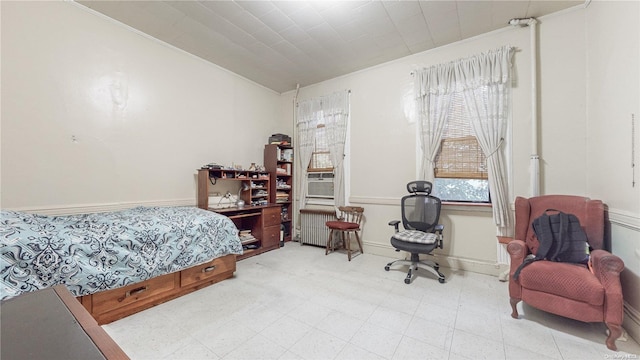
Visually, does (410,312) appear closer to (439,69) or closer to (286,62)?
(439,69)

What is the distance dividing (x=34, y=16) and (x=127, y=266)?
8.50 feet

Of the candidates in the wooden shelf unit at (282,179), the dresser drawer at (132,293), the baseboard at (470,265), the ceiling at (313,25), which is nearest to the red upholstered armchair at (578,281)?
the baseboard at (470,265)

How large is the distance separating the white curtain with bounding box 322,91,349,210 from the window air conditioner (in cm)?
18

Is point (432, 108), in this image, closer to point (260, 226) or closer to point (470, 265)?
point (470, 265)

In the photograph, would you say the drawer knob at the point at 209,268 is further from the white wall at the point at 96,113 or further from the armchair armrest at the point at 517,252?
the armchair armrest at the point at 517,252

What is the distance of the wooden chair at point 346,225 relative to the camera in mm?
3803

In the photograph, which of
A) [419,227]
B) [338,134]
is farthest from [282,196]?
[419,227]

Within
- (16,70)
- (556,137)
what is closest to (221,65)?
(16,70)

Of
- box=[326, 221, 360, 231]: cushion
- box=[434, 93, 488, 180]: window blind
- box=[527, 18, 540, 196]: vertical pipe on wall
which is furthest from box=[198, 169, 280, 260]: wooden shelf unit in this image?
box=[527, 18, 540, 196]: vertical pipe on wall

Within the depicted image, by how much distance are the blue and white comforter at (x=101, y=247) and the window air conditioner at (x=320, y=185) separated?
2.11m

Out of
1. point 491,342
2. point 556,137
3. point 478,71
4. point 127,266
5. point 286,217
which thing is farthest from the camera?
point 286,217

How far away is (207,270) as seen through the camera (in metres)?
2.73

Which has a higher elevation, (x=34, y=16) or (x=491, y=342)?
(x=34, y=16)

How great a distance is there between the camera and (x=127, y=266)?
213 cm
